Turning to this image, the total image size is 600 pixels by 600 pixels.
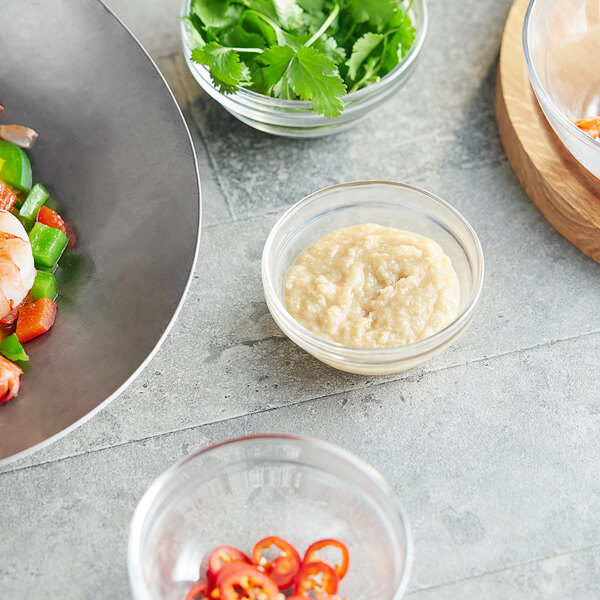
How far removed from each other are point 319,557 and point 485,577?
0.41m

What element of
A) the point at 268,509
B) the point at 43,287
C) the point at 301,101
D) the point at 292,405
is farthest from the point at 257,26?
the point at 268,509

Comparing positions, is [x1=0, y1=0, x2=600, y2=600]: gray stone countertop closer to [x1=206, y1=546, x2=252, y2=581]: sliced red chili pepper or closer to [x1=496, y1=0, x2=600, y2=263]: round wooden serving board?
[x1=496, y1=0, x2=600, y2=263]: round wooden serving board

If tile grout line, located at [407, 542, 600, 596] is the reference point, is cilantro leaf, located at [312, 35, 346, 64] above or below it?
above

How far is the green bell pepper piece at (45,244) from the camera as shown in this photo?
224 cm

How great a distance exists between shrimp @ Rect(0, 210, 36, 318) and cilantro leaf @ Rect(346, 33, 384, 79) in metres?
1.14

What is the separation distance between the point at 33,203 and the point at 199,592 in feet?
4.02

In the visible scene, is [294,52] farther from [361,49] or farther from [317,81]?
[361,49]

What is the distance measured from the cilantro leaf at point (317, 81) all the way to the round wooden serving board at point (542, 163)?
0.62 metres

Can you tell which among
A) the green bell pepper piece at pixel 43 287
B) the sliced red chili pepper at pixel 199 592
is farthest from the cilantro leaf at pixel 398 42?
the sliced red chili pepper at pixel 199 592

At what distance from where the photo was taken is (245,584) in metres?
1.77

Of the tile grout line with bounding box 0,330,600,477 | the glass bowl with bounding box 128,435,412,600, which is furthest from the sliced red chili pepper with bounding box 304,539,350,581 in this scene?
the tile grout line with bounding box 0,330,600,477

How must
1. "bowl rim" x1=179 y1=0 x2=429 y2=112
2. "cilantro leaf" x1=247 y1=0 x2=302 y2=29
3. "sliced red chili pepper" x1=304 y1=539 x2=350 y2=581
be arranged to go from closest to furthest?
"sliced red chili pepper" x1=304 y1=539 x2=350 y2=581 → "bowl rim" x1=179 y1=0 x2=429 y2=112 → "cilantro leaf" x1=247 y1=0 x2=302 y2=29

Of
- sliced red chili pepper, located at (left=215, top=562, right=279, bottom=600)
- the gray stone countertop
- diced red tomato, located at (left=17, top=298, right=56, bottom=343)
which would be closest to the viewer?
sliced red chili pepper, located at (left=215, top=562, right=279, bottom=600)

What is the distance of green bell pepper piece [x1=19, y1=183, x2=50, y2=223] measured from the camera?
2334 mm
